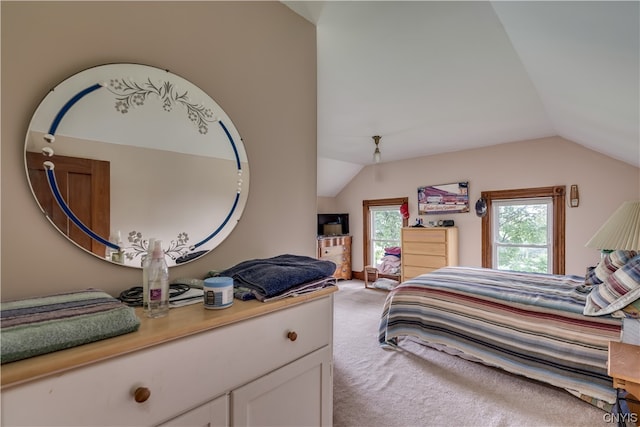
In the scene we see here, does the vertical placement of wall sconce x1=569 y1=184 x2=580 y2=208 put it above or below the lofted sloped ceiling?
below

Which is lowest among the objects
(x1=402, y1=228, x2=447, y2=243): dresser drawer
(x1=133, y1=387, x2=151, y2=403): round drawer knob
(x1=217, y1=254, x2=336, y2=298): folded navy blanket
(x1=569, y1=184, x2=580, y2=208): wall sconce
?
(x1=133, y1=387, x2=151, y2=403): round drawer knob

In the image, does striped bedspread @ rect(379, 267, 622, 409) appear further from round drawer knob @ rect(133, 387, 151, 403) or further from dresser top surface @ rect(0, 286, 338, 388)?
round drawer knob @ rect(133, 387, 151, 403)

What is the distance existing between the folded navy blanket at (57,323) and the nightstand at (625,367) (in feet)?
5.62

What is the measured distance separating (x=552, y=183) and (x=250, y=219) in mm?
4208

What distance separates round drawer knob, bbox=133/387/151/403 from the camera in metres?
0.67

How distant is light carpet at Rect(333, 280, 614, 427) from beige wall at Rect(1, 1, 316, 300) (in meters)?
1.15

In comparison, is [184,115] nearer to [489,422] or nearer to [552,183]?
[489,422]

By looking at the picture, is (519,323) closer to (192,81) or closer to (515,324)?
(515,324)

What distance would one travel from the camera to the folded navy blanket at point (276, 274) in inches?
38.8

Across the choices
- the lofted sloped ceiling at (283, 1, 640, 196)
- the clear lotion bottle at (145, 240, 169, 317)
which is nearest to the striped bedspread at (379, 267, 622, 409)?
the lofted sloped ceiling at (283, 1, 640, 196)

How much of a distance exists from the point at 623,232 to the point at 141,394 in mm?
2676

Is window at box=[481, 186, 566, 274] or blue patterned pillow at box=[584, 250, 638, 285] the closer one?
blue patterned pillow at box=[584, 250, 638, 285]

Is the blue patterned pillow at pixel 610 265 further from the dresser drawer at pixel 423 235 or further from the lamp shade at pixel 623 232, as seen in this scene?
the dresser drawer at pixel 423 235

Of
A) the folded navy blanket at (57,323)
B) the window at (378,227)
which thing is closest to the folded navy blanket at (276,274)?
the folded navy blanket at (57,323)
